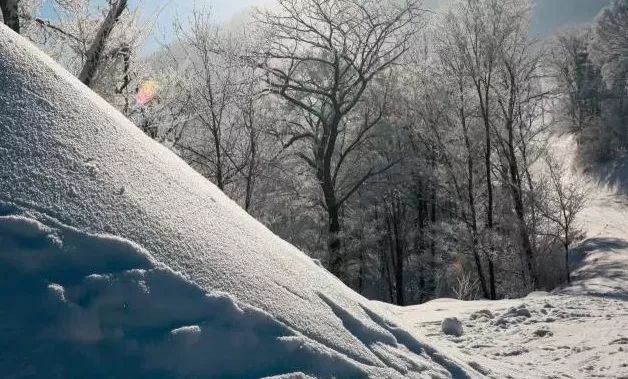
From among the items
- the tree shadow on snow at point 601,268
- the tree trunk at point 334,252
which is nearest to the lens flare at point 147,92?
the tree trunk at point 334,252

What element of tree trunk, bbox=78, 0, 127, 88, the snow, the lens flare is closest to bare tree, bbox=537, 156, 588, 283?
the lens flare

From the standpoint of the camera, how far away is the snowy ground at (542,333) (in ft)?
14.5

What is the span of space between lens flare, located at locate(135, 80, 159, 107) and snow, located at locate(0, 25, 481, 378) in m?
11.8

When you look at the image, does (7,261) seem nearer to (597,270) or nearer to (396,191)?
(597,270)

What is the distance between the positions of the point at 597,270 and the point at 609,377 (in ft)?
35.7

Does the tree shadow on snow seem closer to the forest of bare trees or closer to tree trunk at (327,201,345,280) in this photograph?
the forest of bare trees

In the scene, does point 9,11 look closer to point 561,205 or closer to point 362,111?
point 561,205

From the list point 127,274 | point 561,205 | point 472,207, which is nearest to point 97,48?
point 127,274

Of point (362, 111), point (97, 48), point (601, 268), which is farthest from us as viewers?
point (362, 111)

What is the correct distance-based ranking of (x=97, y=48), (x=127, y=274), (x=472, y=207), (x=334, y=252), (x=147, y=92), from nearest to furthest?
(x=127, y=274) < (x=97, y=48) < (x=147, y=92) < (x=334, y=252) < (x=472, y=207)

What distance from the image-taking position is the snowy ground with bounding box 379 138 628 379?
14.5 ft

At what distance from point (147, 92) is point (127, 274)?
1391 centimetres

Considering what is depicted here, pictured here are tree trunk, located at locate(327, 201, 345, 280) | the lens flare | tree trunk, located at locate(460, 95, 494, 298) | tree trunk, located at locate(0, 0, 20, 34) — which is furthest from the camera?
tree trunk, located at locate(460, 95, 494, 298)

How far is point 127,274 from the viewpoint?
233 cm
